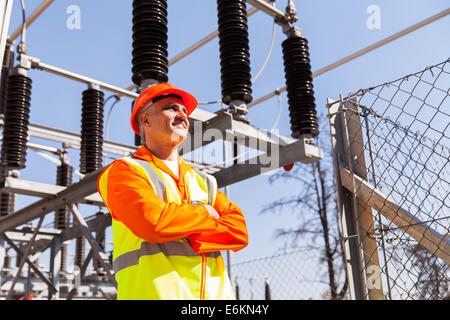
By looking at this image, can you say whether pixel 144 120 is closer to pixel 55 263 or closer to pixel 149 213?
pixel 149 213

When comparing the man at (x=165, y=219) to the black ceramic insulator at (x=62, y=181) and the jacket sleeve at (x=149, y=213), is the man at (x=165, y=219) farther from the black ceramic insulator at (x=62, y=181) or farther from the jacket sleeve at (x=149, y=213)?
the black ceramic insulator at (x=62, y=181)

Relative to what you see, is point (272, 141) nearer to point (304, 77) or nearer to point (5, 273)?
point (304, 77)

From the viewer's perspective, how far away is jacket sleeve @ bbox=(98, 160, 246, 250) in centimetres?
183

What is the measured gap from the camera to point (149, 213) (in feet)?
5.97

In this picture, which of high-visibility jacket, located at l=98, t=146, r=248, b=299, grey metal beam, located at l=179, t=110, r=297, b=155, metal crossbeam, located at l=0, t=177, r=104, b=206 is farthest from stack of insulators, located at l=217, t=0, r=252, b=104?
metal crossbeam, located at l=0, t=177, r=104, b=206

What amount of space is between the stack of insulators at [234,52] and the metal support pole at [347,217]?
75cm

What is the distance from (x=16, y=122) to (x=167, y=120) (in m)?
3.41

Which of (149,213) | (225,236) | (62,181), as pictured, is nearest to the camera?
(149,213)

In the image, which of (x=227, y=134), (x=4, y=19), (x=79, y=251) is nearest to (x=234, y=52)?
(x=227, y=134)

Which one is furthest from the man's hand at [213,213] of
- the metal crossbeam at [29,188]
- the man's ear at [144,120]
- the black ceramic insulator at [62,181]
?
the black ceramic insulator at [62,181]

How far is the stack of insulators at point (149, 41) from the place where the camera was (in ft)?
10.8

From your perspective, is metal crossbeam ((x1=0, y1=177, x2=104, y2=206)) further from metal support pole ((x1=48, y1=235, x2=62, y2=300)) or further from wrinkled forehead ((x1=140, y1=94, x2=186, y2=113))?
wrinkled forehead ((x1=140, y1=94, x2=186, y2=113))
